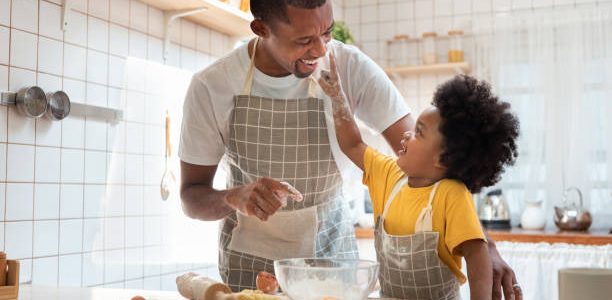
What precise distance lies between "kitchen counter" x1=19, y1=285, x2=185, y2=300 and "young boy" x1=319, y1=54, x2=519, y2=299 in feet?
1.66

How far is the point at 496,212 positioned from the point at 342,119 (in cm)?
253

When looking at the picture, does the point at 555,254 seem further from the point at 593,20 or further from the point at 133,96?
the point at 133,96

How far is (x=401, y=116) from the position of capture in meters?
1.68

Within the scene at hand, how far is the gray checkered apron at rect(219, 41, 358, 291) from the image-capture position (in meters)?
1.66

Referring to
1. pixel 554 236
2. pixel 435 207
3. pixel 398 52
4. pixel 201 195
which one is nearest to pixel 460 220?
pixel 435 207

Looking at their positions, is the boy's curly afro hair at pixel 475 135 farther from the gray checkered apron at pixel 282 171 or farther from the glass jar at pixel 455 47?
the glass jar at pixel 455 47

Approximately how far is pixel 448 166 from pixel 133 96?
1.46 m

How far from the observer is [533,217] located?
3.81 meters

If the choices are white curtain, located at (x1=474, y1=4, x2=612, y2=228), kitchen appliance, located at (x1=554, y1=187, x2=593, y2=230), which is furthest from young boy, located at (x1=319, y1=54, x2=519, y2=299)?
white curtain, located at (x1=474, y1=4, x2=612, y2=228)

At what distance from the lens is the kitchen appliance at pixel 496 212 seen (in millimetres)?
3877

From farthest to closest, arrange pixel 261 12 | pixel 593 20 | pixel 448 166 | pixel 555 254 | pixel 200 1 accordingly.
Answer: pixel 593 20 → pixel 555 254 → pixel 200 1 → pixel 261 12 → pixel 448 166

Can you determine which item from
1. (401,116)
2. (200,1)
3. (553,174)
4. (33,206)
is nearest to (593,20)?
(553,174)

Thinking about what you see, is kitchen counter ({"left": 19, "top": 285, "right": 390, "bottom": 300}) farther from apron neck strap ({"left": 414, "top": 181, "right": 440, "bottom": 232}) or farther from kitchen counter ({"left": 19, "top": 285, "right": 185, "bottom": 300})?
apron neck strap ({"left": 414, "top": 181, "right": 440, "bottom": 232})

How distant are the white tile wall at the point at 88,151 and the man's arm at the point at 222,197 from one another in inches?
25.8
